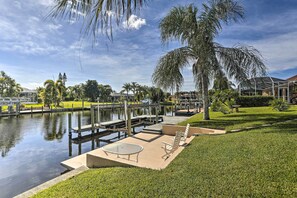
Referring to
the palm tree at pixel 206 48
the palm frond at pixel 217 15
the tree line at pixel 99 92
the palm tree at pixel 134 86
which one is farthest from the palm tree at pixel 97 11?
the palm tree at pixel 134 86

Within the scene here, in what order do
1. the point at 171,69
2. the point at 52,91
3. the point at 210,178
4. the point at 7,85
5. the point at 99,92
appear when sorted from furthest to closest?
the point at 99,92 < the point at 7,85 < the point at 52,91 < the point at 171,69 < the point at 210,178

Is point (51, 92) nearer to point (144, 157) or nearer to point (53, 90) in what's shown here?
point (53, 90)

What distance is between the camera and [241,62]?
11.4 meters

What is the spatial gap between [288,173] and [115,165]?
4.11m

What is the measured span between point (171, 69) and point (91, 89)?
215 ft

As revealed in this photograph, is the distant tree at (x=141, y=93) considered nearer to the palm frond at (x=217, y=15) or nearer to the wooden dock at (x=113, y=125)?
the wooden dock at (x=113, y=125)

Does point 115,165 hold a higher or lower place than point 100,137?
higher

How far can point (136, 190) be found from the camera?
10.7ft

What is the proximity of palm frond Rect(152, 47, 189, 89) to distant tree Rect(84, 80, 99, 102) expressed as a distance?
64355mm

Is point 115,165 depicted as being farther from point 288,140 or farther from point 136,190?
point 288,140

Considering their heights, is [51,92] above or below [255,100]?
above

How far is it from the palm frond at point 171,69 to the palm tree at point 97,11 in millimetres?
10650

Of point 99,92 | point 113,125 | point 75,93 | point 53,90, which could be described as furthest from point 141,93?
point 113,125

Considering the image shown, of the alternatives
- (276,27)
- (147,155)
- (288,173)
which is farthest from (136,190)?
(276,27)
